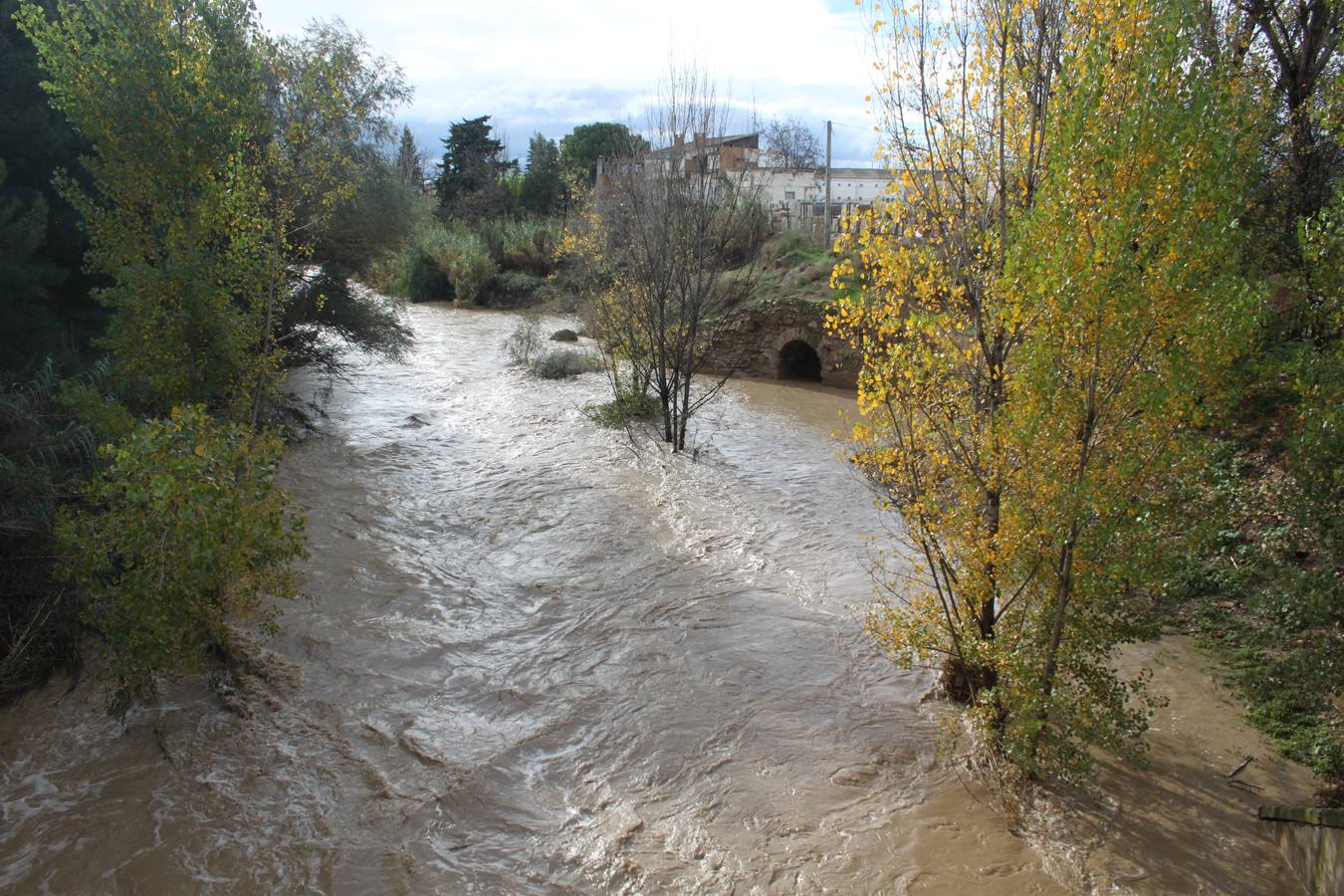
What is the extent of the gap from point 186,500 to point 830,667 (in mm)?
4739

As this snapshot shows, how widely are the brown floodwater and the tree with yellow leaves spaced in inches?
39.7

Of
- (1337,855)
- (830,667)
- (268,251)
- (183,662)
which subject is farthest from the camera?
(268,251)

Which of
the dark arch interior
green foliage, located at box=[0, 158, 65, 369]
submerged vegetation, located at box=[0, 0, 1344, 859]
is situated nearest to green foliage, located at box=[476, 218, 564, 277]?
the dark arch interior

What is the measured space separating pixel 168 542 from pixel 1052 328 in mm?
5230

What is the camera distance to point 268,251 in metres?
8.22

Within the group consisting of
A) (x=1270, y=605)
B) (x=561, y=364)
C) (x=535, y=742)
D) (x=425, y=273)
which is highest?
(x=425, y=273)

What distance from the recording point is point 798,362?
20516 mm

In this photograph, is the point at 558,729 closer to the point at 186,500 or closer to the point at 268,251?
the point at 186,500

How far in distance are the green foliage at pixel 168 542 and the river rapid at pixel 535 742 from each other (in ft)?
2.40

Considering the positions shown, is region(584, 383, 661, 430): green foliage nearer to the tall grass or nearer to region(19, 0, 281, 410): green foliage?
region(19, 0, 281, 410): green foliage

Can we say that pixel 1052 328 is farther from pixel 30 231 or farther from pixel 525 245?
pixel 525 245

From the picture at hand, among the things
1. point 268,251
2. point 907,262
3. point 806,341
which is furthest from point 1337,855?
point 806,341

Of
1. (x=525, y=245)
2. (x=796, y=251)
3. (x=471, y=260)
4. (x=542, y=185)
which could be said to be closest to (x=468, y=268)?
(x=471, y=260)

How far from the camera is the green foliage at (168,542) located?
504 cm
